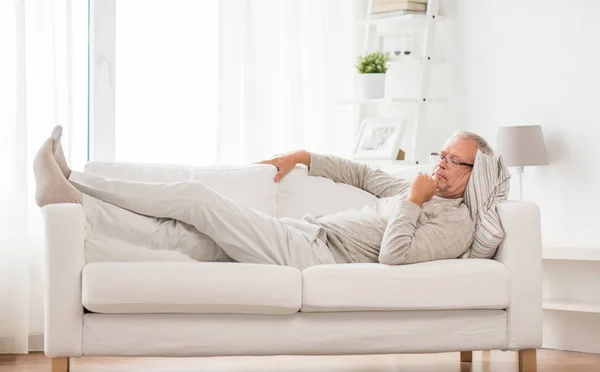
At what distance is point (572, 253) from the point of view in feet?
13.3

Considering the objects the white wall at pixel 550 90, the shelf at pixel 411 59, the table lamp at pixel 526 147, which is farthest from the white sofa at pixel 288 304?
the shelf at pixel 411 59

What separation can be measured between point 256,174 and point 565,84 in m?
1.75

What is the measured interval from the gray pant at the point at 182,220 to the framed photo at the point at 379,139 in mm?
1855

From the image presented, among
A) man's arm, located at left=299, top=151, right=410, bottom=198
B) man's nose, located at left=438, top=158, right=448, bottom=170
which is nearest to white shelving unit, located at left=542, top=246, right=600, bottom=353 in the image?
man's arm, located at left=299, top=151, right=410, bottom=198

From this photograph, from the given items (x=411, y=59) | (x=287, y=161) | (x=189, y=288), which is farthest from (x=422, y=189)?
(x=411, y=59)

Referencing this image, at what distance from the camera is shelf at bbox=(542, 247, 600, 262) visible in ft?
13.1

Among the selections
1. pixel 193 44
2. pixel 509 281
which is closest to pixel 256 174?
pixel 509 281

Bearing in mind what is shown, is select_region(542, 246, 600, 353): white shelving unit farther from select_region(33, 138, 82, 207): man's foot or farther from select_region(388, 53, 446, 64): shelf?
select_region(33, 138, 82, 207): man's foot

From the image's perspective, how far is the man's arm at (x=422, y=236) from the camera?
314cm

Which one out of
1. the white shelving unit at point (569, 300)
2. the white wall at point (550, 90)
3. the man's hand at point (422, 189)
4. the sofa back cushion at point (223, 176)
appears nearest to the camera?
the man's hand at point (422, 189)

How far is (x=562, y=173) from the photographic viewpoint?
4.47m

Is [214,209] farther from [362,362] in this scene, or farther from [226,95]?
[226,95]

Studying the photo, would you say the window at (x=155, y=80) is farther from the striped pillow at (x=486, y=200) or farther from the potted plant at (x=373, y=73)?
the striped pillow at (x=486, y=200)

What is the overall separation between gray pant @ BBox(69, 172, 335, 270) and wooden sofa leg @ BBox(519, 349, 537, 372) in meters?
0.85
